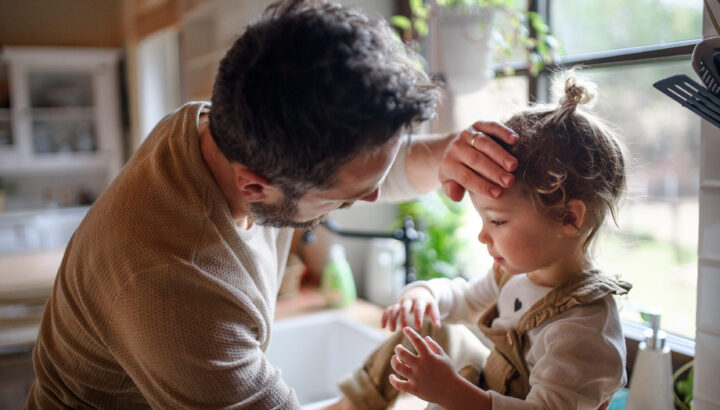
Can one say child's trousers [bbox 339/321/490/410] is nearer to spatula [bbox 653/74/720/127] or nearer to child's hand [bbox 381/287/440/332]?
child's hand [bbox 381/287/440/332]

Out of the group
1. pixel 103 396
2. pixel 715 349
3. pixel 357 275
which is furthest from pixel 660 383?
pixel 357 275

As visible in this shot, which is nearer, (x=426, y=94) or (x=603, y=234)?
(x=426, y=94)

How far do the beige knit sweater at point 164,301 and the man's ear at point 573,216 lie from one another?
47cm

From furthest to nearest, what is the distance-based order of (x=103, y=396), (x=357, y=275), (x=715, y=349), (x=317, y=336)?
1. (x=357, y=275)
2. (x=317, y=336)
3. (x=103, y=396)
4. (x=715, y=349)

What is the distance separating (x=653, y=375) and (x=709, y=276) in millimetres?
230

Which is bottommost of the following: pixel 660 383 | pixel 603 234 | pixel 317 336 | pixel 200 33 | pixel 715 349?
pixel 317 336

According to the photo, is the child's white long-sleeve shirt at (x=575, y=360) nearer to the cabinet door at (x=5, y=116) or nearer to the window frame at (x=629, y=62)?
the window frame at (x=629, y=62)

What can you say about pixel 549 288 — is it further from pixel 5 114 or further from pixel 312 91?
pixel 5 114

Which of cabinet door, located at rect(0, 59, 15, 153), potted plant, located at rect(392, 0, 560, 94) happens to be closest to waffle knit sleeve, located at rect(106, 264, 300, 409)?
potted plant, located at rect(392, 0, 560, 94)

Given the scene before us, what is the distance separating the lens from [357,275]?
2281 millimetres

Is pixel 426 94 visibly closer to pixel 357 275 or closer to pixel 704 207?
pixel 704 207

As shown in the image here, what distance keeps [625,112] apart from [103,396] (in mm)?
2691

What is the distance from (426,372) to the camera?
2.59ft

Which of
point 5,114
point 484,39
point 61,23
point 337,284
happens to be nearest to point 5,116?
point 5,114
